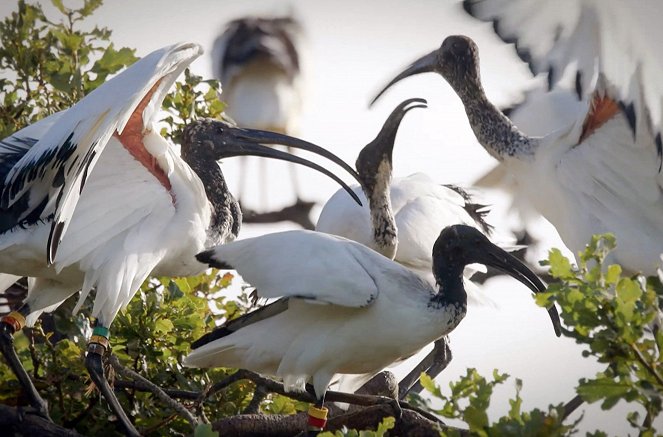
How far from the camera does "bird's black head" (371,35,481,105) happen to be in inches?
264

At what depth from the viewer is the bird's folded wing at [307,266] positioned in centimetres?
441

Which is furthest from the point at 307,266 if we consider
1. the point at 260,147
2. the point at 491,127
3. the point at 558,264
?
the point at 491,127

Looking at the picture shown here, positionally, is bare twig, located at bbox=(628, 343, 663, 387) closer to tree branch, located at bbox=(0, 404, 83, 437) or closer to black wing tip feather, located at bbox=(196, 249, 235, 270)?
black wing tip feather, located at bbox=(196, 249, 235, 270)

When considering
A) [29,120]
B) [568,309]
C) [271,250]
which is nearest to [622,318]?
[568,309]

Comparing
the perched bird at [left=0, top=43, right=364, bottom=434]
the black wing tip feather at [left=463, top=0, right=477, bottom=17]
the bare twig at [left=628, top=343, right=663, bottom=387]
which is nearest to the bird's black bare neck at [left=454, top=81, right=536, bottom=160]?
the black wing tip feather at [left=463, top=0, right=477, bottom=17]

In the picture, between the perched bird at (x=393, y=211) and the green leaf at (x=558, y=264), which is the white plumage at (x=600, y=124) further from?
the green leaf at (x=558, y=264)

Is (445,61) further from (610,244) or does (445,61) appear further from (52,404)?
(610,244)

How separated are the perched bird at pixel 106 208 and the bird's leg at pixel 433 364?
1693 millimetres

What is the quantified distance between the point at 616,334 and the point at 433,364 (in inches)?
142

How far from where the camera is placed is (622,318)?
3.13 meters

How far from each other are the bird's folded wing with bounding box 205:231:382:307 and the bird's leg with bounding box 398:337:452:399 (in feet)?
6.59

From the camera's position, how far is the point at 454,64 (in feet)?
22.2

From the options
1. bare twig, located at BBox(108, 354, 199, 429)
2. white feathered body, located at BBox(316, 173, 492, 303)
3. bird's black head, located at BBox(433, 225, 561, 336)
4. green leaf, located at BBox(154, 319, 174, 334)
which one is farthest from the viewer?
white feathered body, located at BBox(316, 173, 492, 303)

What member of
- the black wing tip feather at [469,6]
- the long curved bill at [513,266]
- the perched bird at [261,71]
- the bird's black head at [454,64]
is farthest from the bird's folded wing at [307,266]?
the perched bird at [261,71]
